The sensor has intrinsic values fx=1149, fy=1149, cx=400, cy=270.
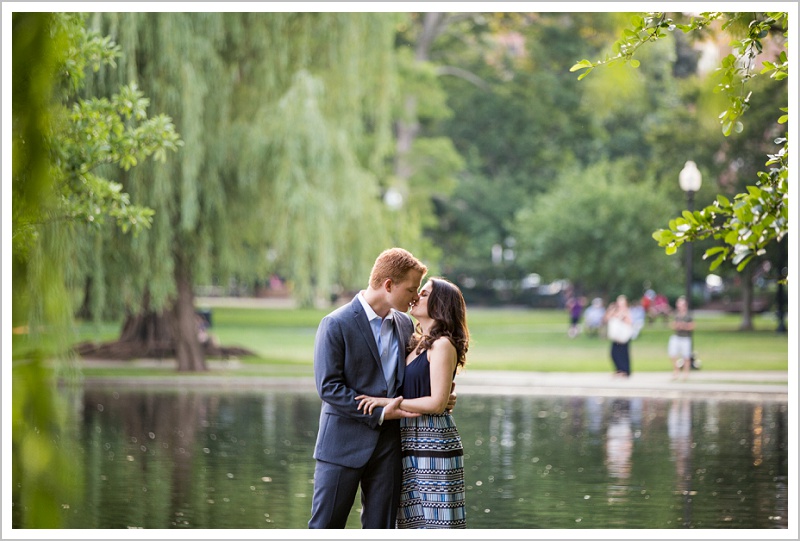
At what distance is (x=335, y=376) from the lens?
5543mm

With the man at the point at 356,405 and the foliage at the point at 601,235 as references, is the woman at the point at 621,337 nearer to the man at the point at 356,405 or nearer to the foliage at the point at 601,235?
the man at the point at 356,405

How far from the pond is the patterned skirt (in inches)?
62.4

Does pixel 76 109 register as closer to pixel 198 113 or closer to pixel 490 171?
pixel 198 113

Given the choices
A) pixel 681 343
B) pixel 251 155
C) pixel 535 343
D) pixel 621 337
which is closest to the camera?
pixel 251 155

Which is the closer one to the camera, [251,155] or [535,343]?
[251,155]

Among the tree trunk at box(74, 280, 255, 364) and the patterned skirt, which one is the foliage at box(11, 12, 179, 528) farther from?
the tree trunk at box(74, 280, 255, 364)

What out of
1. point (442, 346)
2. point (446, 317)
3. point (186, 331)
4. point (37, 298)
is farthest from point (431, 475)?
point (186, 331)

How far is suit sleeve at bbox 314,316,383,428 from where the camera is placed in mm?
5500

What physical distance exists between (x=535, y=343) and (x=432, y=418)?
31890 mm

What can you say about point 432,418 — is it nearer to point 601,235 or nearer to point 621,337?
point 621,337

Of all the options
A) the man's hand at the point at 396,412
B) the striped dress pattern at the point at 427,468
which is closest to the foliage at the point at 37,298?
the man's hand at the point at 396,412

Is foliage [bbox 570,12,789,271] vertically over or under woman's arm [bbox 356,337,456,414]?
over

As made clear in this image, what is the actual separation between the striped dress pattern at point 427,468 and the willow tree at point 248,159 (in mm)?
14900

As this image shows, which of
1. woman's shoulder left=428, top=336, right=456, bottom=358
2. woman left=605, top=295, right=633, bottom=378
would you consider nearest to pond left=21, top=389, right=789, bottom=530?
woman's shoulder left=428, top=336, right=456, bottom=358
